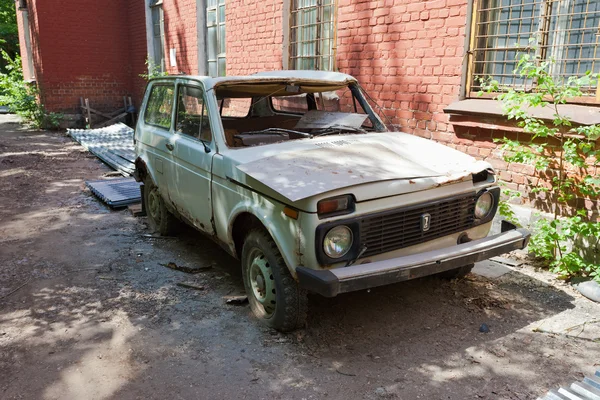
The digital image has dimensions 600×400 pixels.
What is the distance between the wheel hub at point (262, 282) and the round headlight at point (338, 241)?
607 millimetres

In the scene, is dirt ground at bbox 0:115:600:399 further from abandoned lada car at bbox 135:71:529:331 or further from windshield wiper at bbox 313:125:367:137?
windshield wiper at bbox 313:125:367:137

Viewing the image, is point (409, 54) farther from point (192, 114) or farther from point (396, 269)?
point (396, 269)

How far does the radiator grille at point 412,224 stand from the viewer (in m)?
3.12

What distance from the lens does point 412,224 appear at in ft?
10.8

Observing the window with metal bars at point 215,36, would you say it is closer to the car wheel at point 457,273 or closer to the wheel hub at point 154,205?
the wheel hub at point 154,205

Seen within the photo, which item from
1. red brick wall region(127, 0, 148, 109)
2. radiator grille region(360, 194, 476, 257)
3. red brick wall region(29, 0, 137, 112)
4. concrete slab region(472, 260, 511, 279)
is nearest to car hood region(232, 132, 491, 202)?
radiator grille region(360, 194, 476, 257)

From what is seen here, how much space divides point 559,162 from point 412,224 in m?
2.27

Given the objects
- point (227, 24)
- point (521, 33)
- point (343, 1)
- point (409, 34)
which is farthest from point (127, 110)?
point (521, 33)

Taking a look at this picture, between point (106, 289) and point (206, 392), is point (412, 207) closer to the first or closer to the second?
point (206, 392)

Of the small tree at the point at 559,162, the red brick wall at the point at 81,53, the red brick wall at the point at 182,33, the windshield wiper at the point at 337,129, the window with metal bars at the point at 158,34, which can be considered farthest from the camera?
the red brick wall at the point at 81,53

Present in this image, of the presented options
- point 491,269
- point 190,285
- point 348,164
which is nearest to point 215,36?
point 190,285

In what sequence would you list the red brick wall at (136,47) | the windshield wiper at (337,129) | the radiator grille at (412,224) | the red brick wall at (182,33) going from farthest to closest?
the red brick wall at (136,47) < the red brick wall at (182,33) < the windshield wiper at (337,129) < the radiator grille at (412,224)

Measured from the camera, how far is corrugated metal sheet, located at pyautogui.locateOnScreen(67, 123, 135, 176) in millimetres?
9297

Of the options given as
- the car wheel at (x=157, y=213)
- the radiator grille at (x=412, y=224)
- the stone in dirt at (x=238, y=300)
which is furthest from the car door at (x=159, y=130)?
the radiator grille at (x=412, y=224)
